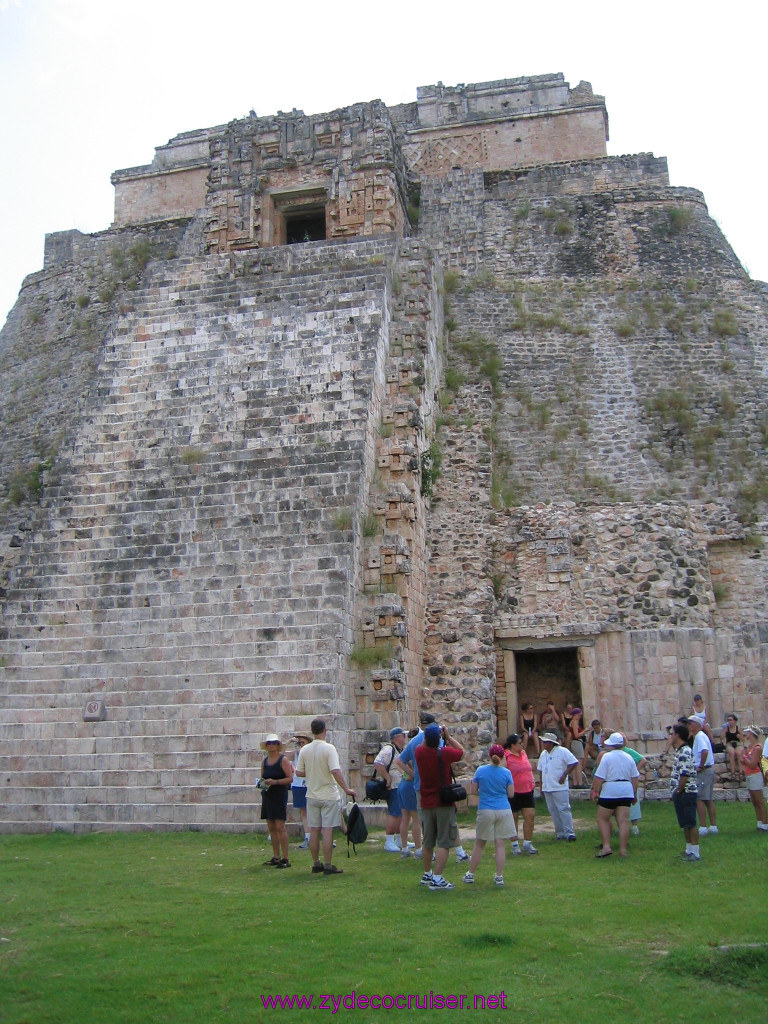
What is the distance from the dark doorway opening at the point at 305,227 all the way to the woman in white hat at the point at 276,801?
12.7 m

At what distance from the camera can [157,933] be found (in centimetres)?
609

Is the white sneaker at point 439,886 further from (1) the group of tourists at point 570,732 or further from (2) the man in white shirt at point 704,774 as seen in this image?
(1) the group of tourists at point 570,732

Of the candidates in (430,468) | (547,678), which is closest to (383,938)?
(547,678)

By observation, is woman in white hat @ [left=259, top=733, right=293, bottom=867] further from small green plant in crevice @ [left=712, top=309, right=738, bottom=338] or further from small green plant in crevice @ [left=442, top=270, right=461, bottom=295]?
small green plant in crevice @ [left=712, top=309, right=738, bottom=338]

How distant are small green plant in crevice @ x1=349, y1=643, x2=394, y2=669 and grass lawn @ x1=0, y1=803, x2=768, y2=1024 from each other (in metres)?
3.30

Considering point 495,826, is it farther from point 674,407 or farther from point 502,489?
point 674,407

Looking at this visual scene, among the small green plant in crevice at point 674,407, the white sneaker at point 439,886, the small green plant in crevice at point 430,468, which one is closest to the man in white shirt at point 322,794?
the white sneaker at point 439,886

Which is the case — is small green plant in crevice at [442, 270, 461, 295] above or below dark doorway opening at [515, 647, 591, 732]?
above

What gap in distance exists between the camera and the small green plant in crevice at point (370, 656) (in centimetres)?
1174

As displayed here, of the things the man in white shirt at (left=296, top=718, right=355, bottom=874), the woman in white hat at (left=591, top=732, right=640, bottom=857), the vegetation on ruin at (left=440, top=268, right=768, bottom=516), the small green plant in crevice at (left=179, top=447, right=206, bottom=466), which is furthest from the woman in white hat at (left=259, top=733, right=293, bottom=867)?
the vegetation on ruin at (left=440, top=268, right=768, bottom=516)

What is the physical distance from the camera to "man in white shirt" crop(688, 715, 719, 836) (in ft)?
28.9

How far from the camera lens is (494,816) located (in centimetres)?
751

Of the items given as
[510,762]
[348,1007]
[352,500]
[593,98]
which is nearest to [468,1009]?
[348,1007]

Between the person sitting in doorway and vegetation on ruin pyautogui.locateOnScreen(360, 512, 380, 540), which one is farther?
the person sitting in doorway
